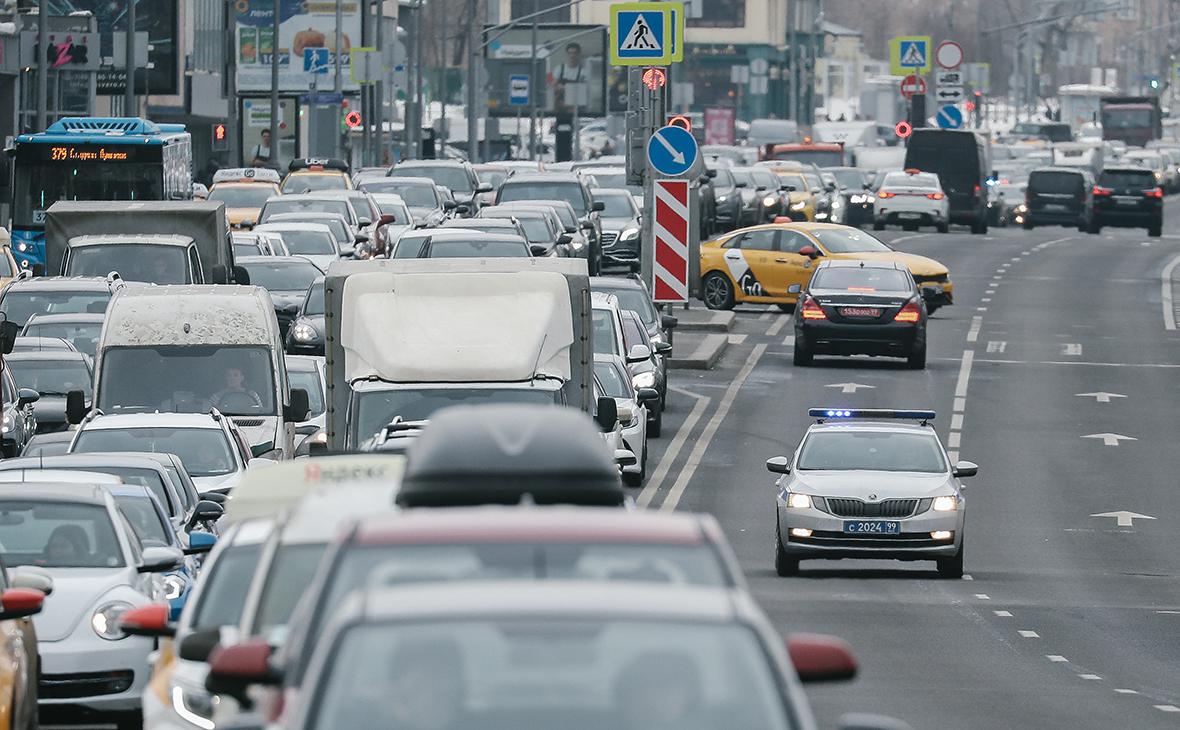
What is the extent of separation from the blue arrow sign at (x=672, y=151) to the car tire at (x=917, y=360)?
8.58m

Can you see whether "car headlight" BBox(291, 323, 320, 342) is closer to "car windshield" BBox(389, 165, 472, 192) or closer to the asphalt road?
the asphalt road

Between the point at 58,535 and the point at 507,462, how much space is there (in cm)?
727

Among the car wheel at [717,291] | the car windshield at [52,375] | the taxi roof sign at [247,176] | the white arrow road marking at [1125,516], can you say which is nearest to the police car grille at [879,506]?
the white arrow road marking at [1125,516]

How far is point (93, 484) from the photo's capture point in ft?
50.8

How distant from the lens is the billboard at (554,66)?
119m

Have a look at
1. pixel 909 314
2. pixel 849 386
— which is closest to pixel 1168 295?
pixel 909 314

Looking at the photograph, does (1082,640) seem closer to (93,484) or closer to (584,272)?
(584,272)

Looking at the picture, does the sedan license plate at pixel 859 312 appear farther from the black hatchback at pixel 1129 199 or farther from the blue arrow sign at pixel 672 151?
the black hatchback at pixel 1129 199

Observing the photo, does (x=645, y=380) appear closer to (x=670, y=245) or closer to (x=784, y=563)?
(x=670, y=245)

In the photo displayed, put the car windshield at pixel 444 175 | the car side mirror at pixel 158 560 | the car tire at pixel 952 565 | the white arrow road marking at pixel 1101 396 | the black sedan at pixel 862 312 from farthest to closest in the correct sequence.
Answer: the car windshield at pixel 444 175 → the black sedan at pixel 862 312 → the white arrow road marking at pixel 1101 396 → the car tire at pixel 952 565 → the car side mirror at pixel 158 560

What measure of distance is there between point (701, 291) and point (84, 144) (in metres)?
11.1

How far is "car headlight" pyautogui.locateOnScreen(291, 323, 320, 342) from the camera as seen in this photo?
33.6 m

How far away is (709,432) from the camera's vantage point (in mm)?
33438

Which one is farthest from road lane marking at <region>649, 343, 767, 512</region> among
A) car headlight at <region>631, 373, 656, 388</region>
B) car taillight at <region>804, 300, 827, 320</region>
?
car taillight at <region>804, 300, 827, 320</region>
